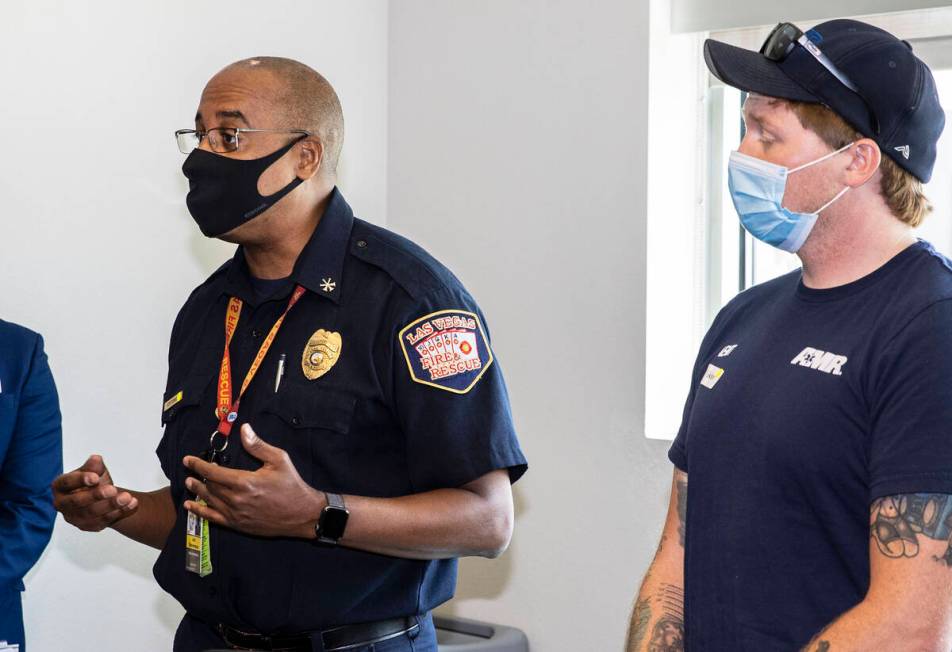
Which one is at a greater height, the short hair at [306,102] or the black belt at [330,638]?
the short hair at [306,102]

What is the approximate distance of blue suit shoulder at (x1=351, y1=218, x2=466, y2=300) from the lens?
1.85 meters

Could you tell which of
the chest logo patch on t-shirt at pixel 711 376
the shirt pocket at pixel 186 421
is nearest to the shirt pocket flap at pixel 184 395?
the shirt pocket at pixel 186 421

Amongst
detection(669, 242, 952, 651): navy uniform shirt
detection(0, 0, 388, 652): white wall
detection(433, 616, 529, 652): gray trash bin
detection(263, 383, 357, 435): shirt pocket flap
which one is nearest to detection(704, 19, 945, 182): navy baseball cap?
detection(669, 242, 952, 651): navy uniform shirt

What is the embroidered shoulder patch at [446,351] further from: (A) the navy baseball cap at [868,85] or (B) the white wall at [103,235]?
(B) the white wall at [103,235]

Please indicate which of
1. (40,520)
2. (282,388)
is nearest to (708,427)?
(282,388)

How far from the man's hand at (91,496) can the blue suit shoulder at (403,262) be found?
0.57m

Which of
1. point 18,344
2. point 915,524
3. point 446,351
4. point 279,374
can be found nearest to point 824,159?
point 915,524

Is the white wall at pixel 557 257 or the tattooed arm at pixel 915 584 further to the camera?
the white wall at pixel 557 257

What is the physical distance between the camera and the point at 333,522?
162 centimetres

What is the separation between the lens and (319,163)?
1981 millimetres

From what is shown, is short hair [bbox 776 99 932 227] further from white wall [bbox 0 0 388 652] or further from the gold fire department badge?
white wall [bbox 0 0 388 652]

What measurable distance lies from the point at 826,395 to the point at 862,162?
33 cm

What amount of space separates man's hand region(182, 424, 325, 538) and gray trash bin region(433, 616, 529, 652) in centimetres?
161

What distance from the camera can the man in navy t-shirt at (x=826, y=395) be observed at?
1.25 metres
